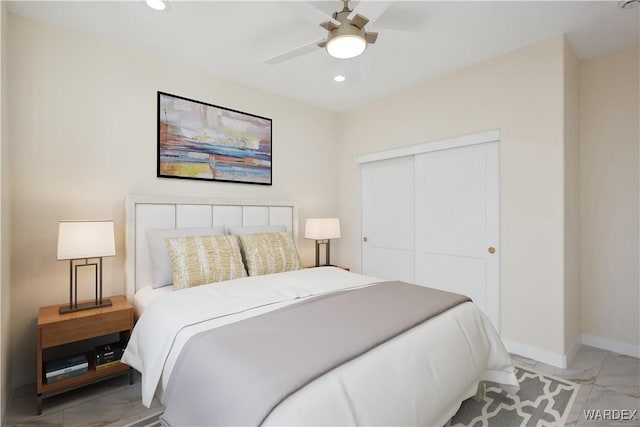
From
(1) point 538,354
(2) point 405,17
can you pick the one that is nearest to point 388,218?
(1) point 538,354

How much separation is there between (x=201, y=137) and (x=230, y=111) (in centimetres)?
43

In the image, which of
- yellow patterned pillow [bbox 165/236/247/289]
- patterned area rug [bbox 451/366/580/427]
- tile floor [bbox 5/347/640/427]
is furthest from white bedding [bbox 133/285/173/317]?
patterned area rug [bbox 451/366/580/427]

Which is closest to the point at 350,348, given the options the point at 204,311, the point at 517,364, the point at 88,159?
the point at 204,311

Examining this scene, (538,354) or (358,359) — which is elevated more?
(358,359)

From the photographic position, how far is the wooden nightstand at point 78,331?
186cm

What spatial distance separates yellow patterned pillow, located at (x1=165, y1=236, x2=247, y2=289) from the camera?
Result: 2246mm

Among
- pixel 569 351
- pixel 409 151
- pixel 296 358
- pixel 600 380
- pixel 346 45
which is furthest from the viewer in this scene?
pixel 409 151

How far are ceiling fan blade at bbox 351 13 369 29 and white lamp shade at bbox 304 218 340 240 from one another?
214 centimetres

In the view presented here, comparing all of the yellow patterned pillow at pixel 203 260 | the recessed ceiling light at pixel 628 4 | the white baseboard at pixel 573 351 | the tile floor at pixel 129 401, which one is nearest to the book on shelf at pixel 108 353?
the tile floor at pixel 129 401

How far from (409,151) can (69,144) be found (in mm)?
3061

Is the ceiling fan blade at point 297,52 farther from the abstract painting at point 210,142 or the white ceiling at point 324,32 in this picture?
the abstract painting at point 210,142

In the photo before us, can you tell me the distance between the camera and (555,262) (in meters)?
2.45

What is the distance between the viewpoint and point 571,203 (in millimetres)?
2604

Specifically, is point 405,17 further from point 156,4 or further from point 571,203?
point 571,203
